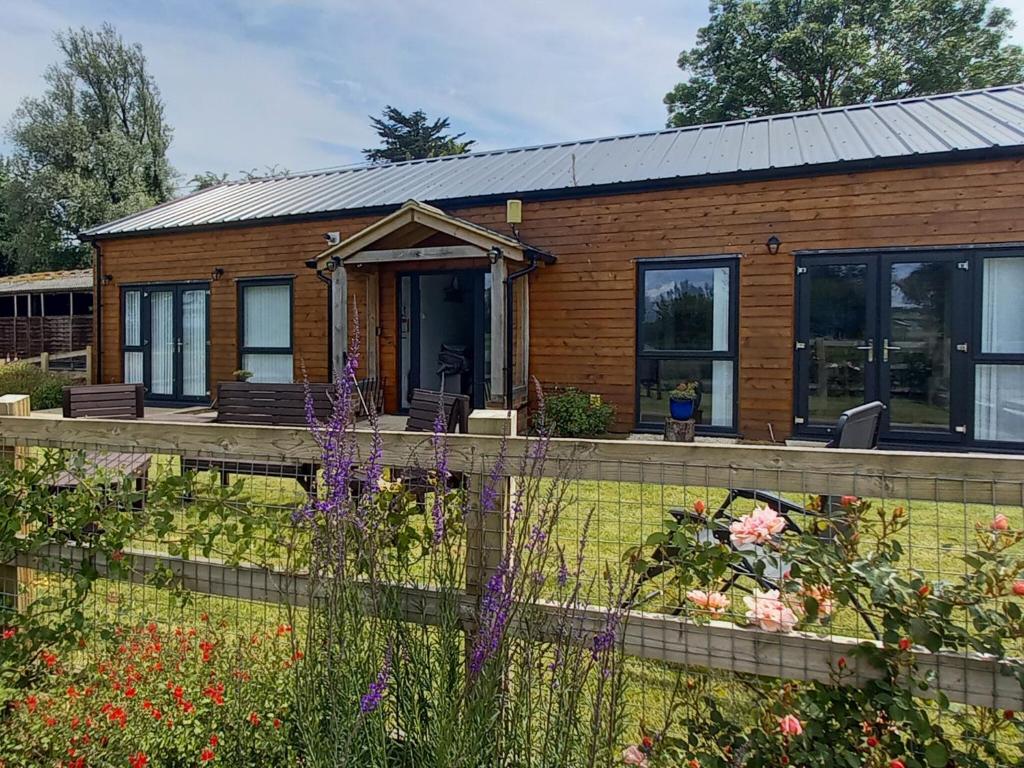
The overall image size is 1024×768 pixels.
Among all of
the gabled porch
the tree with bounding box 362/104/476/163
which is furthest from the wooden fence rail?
the tree with bounding box 362/104/476/163

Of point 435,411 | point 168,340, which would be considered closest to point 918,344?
point 435,411

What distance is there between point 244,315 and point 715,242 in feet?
22.4

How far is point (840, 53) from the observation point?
71.7 ft

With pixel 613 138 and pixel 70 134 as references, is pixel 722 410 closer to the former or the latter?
pixel 613 138

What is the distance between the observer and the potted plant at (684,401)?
23.1ft

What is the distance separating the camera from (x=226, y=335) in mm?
9688

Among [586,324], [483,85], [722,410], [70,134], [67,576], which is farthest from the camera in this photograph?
[70,134]

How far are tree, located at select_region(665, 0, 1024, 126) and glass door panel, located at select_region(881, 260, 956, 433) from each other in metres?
19.3

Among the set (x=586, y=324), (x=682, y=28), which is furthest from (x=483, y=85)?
(x=586, y=324)

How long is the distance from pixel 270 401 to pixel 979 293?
6658mm

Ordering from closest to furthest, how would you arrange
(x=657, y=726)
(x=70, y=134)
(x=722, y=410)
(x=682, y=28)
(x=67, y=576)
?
1. (x=657, y=726)
2. (x=67, y=576)
3. (x=722, y=410)
4. (x=682, y=28)
5. (x=70, y=134)

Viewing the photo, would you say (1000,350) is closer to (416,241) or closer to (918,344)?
(918,344)

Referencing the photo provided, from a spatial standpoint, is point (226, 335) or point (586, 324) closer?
point (586, 324)

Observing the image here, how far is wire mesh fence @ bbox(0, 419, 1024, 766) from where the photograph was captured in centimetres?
136
